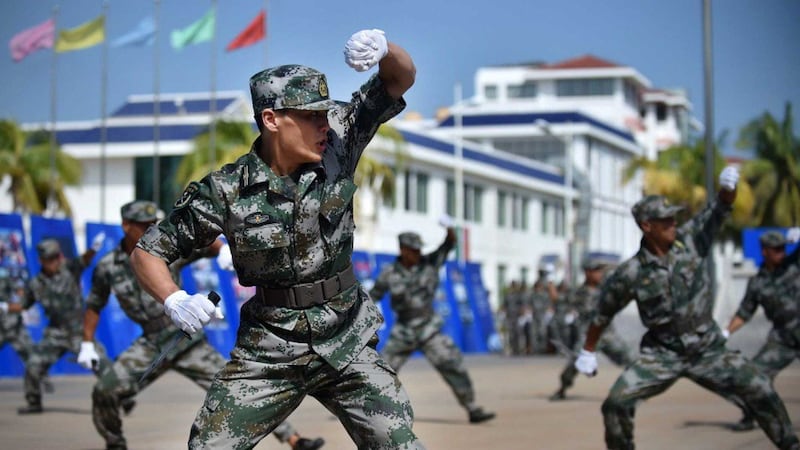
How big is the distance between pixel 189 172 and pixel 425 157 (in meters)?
14.9

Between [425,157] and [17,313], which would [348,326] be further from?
[425,157]

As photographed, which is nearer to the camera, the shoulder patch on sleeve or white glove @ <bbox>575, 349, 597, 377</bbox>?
the shoulder patch on sleeve

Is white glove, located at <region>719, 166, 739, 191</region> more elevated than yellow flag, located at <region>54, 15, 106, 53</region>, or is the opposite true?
yellow flag, located at <region>54, 15, 106, 53</region>

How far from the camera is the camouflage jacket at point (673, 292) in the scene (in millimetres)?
9633

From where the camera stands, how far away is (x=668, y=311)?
31.7 feet

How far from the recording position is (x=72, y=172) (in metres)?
40.9

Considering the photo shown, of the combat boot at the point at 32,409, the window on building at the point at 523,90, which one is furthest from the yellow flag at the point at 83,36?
the window on building at the point at 523,90

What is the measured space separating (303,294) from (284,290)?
0.27 feet

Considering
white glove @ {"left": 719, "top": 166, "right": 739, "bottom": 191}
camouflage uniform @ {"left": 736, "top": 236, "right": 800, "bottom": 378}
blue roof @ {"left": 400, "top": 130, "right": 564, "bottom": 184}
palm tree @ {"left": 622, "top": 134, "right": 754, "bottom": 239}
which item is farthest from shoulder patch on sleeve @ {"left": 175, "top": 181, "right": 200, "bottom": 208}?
palm tree @ {"left": 622, "top": 134, "right": 754, "bottom": 239}

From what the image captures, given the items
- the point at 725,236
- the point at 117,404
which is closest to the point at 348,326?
the point at 117,404

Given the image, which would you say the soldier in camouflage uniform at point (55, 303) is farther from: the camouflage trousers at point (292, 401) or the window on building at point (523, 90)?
the window on building at point (523, 90)

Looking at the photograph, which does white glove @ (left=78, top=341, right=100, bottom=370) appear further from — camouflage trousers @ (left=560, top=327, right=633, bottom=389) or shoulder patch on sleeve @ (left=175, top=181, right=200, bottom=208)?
camouflage trousers @ (left=560, top=327, right=633, bottom=389)

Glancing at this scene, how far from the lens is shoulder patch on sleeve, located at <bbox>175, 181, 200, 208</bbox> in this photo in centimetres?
566

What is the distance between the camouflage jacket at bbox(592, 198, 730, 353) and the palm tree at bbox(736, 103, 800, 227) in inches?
2196
